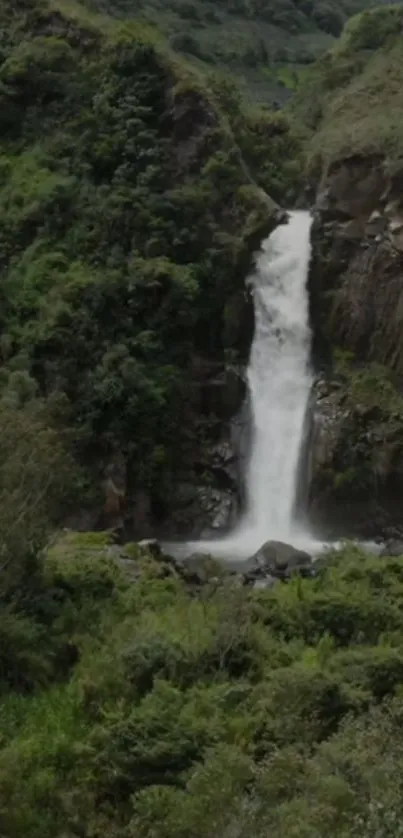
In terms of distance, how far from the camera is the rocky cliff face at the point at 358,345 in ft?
110

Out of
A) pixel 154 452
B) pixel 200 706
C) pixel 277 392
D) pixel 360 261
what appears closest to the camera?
pixel 200 706

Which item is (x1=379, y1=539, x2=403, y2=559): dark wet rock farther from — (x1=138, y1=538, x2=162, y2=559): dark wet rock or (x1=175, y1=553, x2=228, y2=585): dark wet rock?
(x1=138, y1=538, x2=162, y2=559): dark wet rock

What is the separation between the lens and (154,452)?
33219 millimetres

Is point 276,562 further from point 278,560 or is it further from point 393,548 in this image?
point 393,548

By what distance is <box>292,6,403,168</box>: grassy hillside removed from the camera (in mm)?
38531

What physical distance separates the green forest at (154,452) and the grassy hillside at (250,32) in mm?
454

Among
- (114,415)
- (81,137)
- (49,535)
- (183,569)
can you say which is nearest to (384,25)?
(81,137)

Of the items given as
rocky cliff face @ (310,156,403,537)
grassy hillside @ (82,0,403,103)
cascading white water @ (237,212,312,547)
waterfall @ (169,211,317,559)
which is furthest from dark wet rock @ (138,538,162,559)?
grassy hillside @ (82,0,403,103)

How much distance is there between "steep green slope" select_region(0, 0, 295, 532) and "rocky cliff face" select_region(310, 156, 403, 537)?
112 inches

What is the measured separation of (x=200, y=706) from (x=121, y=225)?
23702mm

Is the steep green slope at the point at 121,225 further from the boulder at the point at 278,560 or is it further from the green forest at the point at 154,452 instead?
the boulder at the point at 278,560

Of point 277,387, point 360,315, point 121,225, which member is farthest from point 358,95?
point 277,387

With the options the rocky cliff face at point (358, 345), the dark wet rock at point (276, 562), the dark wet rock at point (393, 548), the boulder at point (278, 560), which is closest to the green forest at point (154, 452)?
the rocky cliff face at point (358, 345)

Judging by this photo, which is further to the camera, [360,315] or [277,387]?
[360,315]
